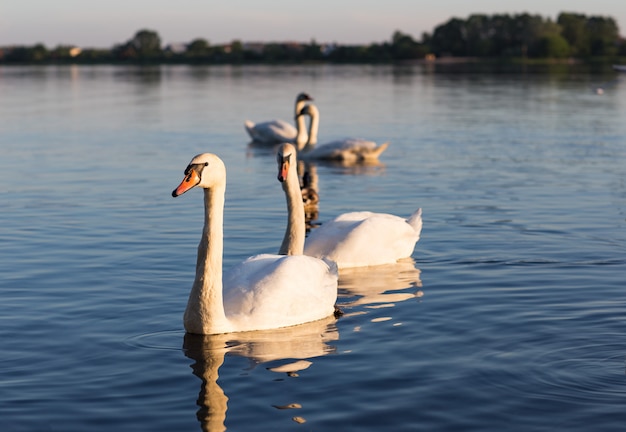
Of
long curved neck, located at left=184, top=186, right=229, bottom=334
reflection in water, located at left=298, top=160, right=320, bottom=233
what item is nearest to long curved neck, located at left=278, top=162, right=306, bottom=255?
long curved neck, located at left=184, top=186, right=229, bottom=334

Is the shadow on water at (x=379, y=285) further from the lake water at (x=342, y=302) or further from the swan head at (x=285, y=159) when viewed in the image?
the swan head at (x=285, y=159)

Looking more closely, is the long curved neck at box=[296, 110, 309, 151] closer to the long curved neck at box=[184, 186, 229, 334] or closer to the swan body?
the swan body

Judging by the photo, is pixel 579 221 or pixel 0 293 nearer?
pixel 0 293

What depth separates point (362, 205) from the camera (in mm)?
19328

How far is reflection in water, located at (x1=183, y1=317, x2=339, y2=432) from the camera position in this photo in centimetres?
891

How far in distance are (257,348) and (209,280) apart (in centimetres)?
76

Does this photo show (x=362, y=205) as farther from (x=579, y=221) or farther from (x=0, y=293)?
(x=0, y=293)

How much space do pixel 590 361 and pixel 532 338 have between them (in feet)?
2.92

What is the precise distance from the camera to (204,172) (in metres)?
9.74

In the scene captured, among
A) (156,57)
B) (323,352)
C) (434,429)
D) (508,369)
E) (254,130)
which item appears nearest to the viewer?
(434,429)

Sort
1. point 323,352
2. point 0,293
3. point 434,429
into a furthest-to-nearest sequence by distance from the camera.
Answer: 1. point 0,293
2. point 323,352
3. point 434,429

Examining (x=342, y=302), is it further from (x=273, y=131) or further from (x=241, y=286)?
(x=273, y=131)

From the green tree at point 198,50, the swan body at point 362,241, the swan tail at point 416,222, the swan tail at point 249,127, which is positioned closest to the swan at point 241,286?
the swan body at point 362,241

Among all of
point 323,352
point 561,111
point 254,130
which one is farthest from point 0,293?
point 561,111
